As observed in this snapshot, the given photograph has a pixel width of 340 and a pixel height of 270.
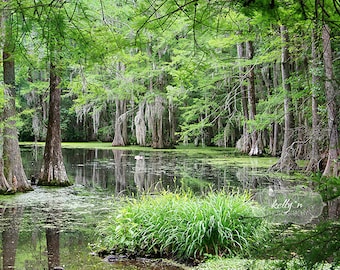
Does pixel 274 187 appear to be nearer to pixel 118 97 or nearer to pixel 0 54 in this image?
pixel 0 54

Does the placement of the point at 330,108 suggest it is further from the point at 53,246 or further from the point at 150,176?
the point at 53,246

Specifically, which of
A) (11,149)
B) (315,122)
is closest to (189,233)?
(11,149)

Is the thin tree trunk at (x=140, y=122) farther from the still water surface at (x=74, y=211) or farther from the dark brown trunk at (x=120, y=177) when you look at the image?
the still water surface at (x=74, y=211)

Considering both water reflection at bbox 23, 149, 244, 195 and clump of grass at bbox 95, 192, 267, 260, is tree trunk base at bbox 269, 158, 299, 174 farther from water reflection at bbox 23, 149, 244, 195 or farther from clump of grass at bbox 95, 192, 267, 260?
clump of grass at bbox 95, 192, 267, 260

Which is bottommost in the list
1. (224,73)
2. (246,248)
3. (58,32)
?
(246,248)

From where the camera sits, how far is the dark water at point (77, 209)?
223 inches

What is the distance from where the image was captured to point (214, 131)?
31766 millimetres

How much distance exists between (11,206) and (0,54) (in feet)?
11.3

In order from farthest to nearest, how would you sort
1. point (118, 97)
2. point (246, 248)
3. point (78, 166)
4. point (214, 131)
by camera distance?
1. point (214, 131)
2. point (118, 97)
3. point (78, 166)
4. point (246, 248)

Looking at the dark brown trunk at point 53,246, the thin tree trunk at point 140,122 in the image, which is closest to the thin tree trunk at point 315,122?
the dark brown trunk at point 53,246

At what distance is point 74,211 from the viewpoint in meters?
8.71

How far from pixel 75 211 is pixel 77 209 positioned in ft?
0.64

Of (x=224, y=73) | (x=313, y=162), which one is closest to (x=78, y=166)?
(x=224, y=73)

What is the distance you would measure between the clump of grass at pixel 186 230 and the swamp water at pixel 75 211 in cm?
34
